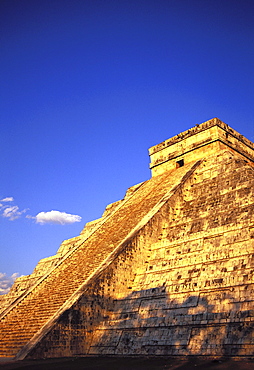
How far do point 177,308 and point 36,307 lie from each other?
5.05 metres

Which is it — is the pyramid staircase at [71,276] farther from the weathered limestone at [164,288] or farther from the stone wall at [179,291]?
the stone wall at [179,291]

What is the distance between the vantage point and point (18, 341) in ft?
30.7

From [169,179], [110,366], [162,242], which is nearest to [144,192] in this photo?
[169,179]

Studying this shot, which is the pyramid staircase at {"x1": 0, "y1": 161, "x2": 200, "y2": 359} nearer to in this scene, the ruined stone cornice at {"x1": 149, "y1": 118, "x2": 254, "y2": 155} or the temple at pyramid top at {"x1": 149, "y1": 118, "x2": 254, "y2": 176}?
the temple at pyramid top at {"x1": 149, "y1": 118, "x2": 254, "y2": 176}

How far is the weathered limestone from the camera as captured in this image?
7340 mm

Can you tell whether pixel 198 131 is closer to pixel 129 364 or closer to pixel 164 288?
pixel 164 288

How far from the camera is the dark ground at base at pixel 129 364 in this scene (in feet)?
19.8

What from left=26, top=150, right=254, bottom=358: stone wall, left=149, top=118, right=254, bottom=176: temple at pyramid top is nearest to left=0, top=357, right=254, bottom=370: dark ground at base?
left=26, top=150, right=254, bottom=358: stone wall

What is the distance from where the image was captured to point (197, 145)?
16.7 m

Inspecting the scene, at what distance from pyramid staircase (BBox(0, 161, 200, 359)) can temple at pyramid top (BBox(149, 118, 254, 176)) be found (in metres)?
1.84

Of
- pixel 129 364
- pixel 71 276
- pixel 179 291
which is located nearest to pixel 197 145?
pixel 71 276

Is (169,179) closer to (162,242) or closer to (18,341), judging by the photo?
(162,242)

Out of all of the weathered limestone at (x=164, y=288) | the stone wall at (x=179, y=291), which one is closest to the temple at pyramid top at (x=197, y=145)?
the weathered limestone at (x=164, y=288)

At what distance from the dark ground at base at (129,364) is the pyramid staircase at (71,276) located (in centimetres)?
69
